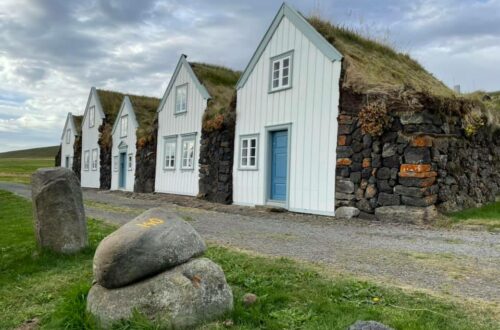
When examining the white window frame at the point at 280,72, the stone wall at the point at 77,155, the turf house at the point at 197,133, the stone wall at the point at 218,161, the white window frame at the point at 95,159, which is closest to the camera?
the white window frame at the point at 280,72

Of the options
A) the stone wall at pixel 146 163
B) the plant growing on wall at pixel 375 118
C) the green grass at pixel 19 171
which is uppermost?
the plant growing on wall at pixel 375 118

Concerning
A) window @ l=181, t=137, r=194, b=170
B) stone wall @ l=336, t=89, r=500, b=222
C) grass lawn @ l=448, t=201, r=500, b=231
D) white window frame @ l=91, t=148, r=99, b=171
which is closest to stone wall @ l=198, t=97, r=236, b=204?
window @ l=181, t=137, r=194, b=170

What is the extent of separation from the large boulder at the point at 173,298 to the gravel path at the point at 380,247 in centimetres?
212

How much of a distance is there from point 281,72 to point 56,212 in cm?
974

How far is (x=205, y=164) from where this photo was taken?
62.2ft

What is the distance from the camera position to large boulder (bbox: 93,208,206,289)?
422cm

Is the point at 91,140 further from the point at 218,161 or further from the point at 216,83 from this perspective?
the point at 218,161

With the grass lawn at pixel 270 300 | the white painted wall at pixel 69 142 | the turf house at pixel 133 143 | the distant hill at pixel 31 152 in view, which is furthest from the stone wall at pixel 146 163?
the distant hill at pixel 31 152

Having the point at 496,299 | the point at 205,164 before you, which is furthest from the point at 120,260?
the point at 205,164

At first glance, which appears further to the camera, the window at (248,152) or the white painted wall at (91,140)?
the white painted wall at (91,140)

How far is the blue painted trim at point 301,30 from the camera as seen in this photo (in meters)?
13.5

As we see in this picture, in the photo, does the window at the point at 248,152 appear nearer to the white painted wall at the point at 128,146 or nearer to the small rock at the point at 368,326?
the white painted wall at the point at 128,146

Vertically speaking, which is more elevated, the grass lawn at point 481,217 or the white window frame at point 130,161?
→ the white window frame at point 130,161

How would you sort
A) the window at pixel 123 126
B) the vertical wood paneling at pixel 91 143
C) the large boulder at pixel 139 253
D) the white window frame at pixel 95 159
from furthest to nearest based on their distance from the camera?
the white window frame at pixel 95 159 < the vertical wood paneling at pixel 91 143 < the window at pixel 123 126 < the large boulder at pixel 139 253
